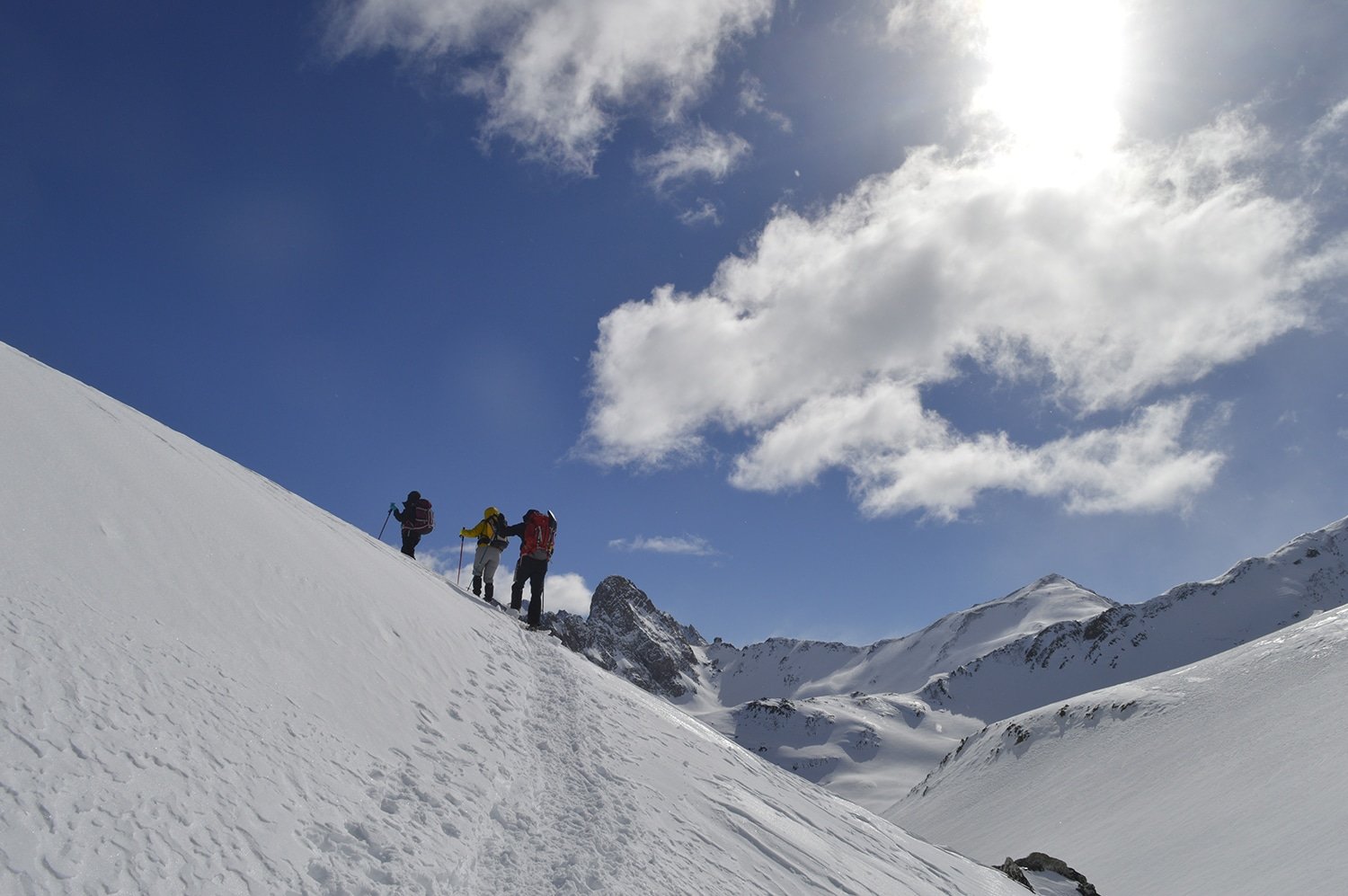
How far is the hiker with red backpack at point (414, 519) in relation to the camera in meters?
20.0

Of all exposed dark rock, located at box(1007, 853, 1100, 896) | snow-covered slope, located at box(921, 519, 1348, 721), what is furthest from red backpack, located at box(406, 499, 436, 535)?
snow-covered slope, located at box(921, 519, 1348, 721)

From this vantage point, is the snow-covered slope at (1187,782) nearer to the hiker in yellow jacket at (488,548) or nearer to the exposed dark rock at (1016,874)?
the exposed dark rock at (1016,874)

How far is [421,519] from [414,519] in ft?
0.64

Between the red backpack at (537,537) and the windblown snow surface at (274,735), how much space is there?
20.0 ft

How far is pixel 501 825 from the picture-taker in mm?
6461

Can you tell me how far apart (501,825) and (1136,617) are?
711ft

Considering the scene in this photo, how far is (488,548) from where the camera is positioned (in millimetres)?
19906

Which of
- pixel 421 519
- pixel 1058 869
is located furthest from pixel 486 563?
pixel 1058 869

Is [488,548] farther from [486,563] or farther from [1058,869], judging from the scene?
[1058,869]

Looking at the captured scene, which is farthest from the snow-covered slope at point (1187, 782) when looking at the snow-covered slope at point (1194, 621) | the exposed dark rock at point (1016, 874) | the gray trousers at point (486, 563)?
the snow-covered slope at point (1194, 621)

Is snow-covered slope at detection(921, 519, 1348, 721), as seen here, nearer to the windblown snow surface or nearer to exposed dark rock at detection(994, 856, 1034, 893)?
exposed dark rock at detection(994, 856, 1034, 893)

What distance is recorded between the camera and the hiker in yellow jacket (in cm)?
1980

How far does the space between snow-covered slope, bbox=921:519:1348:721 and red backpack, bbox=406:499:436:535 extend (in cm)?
18376

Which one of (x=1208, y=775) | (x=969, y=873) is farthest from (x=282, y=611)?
(x=1208, y=775)
